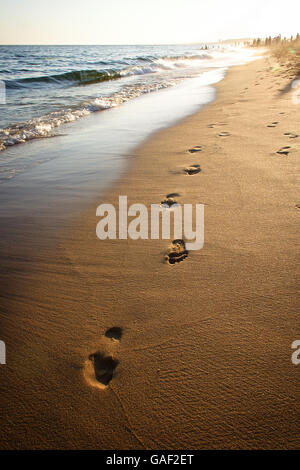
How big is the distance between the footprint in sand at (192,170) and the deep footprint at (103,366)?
2.30 meters

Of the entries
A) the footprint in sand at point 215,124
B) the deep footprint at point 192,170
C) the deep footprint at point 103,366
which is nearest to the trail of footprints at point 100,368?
the deep footprint at point 103,366

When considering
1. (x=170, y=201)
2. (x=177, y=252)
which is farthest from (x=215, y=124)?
(x=177, y=252)

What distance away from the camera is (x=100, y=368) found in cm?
128

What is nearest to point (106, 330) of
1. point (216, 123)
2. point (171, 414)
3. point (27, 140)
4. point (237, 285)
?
point (171, 414)

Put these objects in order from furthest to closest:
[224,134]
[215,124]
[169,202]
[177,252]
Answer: [215,124], [224,134], [169,202], [177,252]

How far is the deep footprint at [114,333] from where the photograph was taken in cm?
139

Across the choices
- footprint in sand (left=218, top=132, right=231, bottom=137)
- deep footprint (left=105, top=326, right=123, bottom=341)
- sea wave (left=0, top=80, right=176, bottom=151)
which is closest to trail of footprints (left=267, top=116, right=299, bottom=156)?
footprint in sand (left=218, top=132, right=231, bottom=137)

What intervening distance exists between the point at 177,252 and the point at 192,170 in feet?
4.94

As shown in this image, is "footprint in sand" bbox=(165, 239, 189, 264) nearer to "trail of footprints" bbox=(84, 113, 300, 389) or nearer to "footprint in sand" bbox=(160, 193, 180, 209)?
"trail of footprints" bbox=(84, 113, 300, 389)

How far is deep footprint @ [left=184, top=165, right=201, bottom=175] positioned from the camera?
303 centimetres

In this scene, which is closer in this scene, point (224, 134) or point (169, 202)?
point (169, 202)

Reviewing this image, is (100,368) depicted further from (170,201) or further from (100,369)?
(170,201)

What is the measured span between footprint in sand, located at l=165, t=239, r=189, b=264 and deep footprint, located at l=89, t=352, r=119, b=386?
0.78 metres

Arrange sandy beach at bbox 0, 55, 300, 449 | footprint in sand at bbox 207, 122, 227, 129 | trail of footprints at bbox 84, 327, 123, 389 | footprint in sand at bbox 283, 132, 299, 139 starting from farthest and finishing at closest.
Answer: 1. footprint in sand at bbox 207, 122, 227, 129
2. footprint in sand at bbox 283, 132, 299, 139
3. trail of footprints at bbox 84, 327, 123, 389
4. sandy beach at bbox 0, 55, 300, 449
